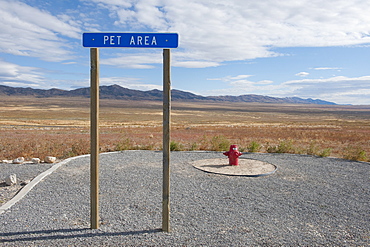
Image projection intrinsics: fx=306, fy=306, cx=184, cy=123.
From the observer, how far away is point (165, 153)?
4004 mm

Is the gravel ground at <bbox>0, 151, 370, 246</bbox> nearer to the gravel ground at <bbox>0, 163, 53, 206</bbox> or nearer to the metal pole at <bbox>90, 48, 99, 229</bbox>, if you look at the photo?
the metal pole at <bbox>90, 48, 99, 229</bbox>

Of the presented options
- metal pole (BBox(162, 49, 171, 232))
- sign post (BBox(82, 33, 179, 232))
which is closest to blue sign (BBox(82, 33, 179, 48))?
sign post (BBox(82, 33, 179, 232))

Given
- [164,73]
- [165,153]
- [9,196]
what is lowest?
[9,196]

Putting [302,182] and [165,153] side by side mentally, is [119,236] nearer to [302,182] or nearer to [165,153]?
[165,153]

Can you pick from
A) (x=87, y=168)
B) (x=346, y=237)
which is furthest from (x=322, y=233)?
(x=87, y=168)

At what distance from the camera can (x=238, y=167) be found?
28.2 feet

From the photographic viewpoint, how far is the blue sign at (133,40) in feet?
12.3

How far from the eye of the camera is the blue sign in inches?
147

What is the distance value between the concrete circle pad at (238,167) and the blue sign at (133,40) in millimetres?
4737

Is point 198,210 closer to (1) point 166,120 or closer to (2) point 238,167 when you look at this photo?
(1) point 166,120

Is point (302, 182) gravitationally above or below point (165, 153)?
below

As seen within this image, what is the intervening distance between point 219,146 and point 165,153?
865 cm

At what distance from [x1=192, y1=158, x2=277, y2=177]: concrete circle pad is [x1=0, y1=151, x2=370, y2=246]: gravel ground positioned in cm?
30

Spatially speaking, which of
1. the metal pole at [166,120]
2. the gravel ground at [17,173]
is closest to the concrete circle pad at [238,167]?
the metal pole at [166,120]
